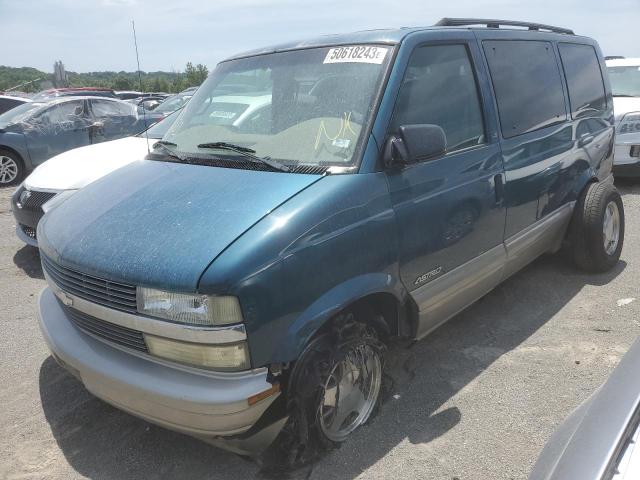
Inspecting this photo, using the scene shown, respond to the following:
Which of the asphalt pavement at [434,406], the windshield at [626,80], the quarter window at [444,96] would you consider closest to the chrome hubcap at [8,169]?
the asphalt pavement at [434,406]

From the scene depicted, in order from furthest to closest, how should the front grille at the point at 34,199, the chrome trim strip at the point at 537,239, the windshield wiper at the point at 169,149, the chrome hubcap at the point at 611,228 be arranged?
the front grille at the point at 34,199
the chrome hubcap at the point at 611,228
the chrome trim strip at the point at 537,239
the windshield wiper at the point at 169,149

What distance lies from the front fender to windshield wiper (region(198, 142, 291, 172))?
657 mm

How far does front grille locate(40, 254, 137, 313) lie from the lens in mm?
2389

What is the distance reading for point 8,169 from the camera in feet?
32.3

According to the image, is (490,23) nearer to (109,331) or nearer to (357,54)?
(357,54)

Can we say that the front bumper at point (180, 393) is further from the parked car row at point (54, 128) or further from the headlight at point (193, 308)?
the parked car row at point (54, 128)

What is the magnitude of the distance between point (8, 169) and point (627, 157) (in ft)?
32.9

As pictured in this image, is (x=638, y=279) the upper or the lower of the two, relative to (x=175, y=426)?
lower

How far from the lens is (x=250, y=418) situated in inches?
90.8

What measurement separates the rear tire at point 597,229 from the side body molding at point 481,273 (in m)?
0.13

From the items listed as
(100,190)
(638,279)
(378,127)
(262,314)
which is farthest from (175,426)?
(638,279)

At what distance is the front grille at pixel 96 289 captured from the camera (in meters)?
2.39

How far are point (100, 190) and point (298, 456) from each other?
181 cm

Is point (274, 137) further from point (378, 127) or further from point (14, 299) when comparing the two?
point (14, 299)
